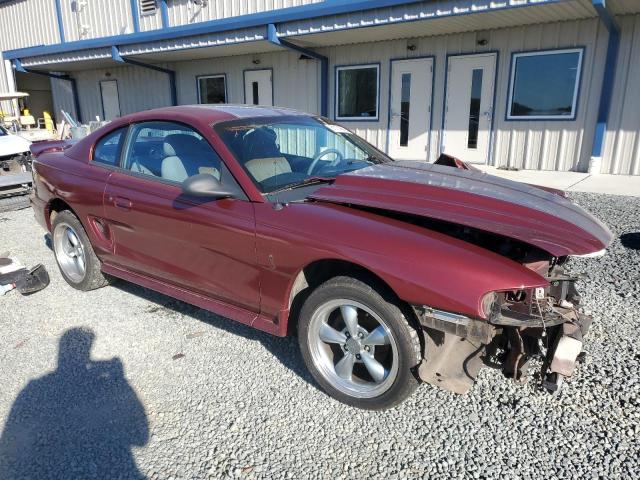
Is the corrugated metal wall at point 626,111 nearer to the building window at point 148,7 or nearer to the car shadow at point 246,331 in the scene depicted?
the car shadow at point 246,331

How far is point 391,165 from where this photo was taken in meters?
3.54

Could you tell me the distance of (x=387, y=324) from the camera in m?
2.41

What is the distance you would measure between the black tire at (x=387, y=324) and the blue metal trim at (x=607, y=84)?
8.50m

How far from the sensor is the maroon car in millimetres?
2268

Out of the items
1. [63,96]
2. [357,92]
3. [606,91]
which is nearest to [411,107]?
[357,92]

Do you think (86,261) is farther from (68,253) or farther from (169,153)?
(169,153)

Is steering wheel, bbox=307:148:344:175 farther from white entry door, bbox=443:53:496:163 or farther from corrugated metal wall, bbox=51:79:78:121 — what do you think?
corrugated metal wall, bbox=51:79:78:121

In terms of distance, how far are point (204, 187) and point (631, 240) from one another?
4925 mm

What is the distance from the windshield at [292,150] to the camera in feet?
10.0

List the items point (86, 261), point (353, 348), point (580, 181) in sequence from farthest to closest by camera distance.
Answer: point (580, 181)
point (86, 261)
point (353, 348)

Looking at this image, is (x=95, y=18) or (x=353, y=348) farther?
(x=95, y=18)

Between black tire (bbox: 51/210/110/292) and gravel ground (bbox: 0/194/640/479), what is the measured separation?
1.74ft

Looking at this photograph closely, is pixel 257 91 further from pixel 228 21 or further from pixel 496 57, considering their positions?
pixel 496 57

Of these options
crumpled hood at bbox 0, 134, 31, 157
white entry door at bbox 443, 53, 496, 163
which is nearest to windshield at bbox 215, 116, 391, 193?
crumpled hood at bbox 0, 134, 31, 157
